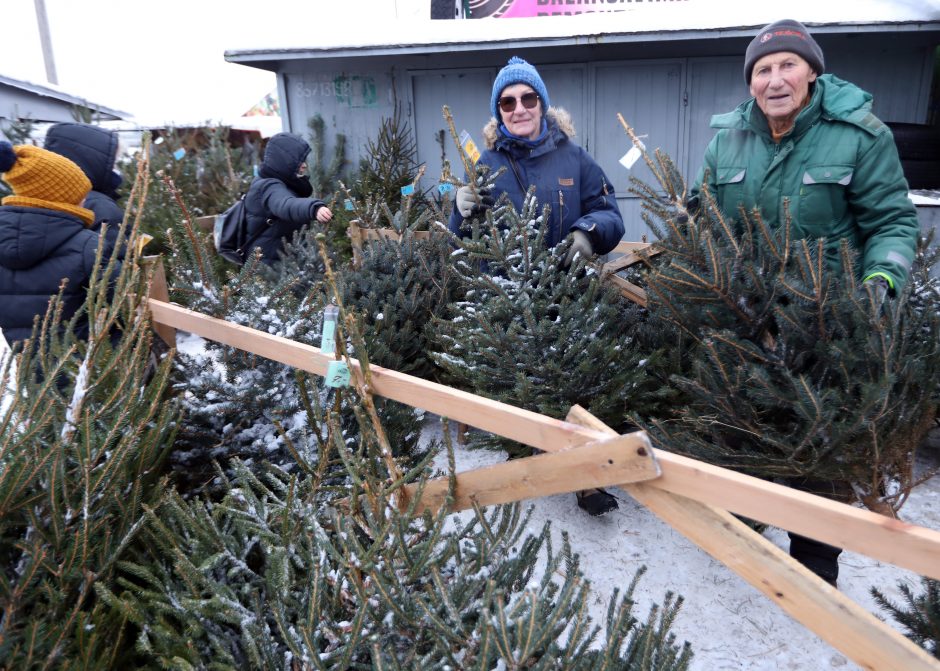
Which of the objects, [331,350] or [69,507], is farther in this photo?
[331,350]

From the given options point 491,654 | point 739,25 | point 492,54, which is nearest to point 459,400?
point 491,654

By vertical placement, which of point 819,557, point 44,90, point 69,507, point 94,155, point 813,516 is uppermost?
point 44,90

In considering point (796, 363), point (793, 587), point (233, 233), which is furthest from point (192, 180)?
point (793, 587)

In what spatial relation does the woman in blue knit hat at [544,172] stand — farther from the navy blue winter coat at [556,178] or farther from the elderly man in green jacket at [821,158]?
the elderly man in green jacket at [821,158]

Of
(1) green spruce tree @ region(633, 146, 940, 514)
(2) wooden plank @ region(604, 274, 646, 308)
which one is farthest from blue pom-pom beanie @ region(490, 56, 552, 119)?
(1) green spruce tree @ region(633, 146, 940, 514)

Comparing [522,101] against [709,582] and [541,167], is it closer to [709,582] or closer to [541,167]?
[541,167]

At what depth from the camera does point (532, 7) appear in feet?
31.8

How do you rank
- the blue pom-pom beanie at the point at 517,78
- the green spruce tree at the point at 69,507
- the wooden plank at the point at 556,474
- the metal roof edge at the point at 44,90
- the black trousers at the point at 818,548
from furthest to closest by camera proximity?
the metal roof edge at the point at 44,90, the blue pom-pom beanie at the point at 517,78, the black trousers at the point at 818,548, the green spruce tree at the point at 69,507, the wooden plank at the point at 556,474

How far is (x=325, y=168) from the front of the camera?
28.8 ft

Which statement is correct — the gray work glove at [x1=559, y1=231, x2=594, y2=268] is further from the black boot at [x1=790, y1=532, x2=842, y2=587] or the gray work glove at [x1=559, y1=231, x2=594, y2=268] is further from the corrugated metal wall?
the corrugated metal wall

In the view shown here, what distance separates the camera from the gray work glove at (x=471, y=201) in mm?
2779

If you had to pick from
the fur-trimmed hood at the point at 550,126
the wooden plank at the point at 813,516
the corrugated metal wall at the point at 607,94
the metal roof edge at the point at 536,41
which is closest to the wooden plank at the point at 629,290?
the fur-trimmed hood at the point at 550,126

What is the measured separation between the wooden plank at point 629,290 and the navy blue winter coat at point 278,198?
218cm

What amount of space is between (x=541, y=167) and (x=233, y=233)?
2.60m
